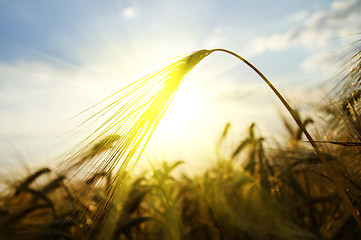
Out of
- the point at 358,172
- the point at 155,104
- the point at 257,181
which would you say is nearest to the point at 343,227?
the point at 358,172

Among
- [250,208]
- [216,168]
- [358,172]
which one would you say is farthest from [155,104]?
[216,168]

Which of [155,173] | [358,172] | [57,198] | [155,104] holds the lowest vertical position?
[358,172]

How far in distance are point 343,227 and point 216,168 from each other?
59.5 inches

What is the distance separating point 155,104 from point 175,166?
1.66 m

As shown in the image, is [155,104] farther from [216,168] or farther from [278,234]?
[216,168]

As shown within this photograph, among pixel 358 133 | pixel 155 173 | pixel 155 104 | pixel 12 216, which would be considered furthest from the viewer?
pixel 155 173

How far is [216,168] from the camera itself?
3215mm

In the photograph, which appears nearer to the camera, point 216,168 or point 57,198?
point 57,198

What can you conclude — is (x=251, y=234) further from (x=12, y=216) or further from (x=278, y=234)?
(x=12, y=216)

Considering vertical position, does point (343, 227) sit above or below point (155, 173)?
below

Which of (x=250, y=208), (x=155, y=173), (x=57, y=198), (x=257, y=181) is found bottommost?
(x=250, y=208)

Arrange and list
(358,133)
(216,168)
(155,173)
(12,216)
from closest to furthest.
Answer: (358,133)
(12,216)
(155,173)
(216,168)

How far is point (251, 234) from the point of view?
224 centimetres

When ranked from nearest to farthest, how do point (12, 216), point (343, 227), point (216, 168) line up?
point (343, 227) < point (12, 216) < point (216, 168)
